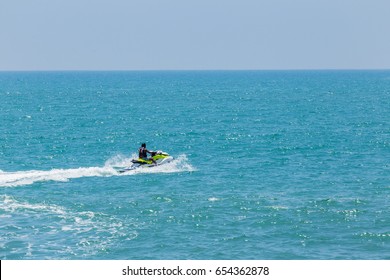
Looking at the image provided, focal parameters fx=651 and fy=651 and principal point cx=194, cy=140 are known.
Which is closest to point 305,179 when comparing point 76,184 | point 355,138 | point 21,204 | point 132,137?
point 76,184

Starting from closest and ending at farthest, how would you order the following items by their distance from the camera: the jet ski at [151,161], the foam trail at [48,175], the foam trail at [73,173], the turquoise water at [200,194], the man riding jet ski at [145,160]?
the turquoise water at [200,194], the foam trail at [48,175], the foam trail at [73,173], the jet ski at [151,161], the man riding jet ski at [145,160]

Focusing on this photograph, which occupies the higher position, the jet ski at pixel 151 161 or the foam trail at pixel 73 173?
the jet ski at pixel 151 161

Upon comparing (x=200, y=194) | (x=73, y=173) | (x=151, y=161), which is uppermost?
(x=151, y=161)

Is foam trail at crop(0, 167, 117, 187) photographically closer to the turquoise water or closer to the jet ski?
the turquoise water

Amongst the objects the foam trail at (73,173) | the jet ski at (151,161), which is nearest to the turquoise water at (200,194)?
the foam trail at (73,173)

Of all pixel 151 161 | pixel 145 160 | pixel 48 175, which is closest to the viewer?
pixel 48 175

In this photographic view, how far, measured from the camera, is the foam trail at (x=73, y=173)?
169 ft

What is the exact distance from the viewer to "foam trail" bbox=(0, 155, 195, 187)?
51531 millimetres

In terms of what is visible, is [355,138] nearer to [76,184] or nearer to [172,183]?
[172,183]

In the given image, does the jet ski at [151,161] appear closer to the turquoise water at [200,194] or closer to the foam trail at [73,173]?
the foam trail at [73,173]

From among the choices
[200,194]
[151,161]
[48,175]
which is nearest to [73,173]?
[48,175]

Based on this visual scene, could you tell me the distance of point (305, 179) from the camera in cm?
5219

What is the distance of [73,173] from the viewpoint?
5500cm

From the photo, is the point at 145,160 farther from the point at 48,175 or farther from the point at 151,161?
the point at 48,175
